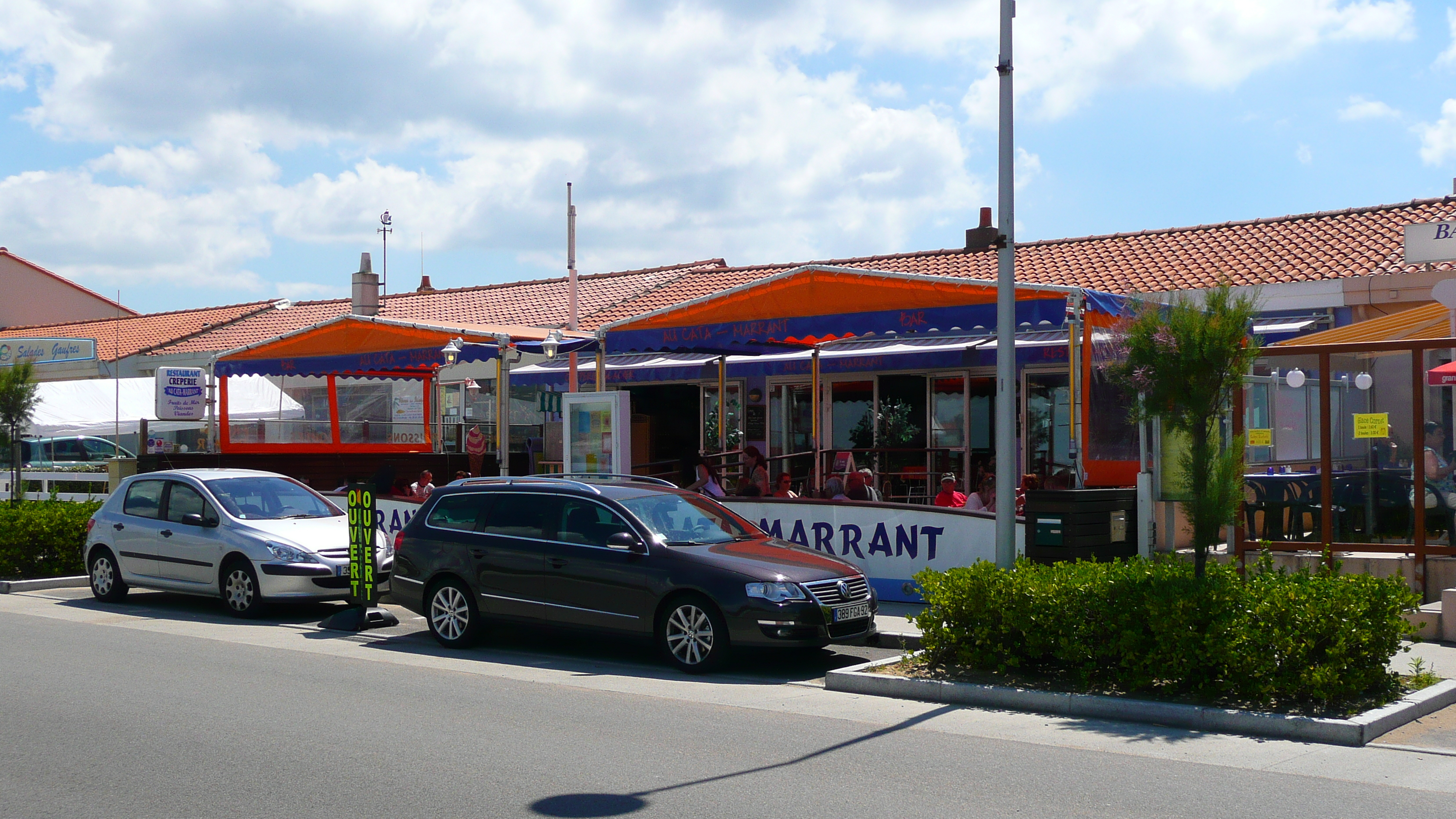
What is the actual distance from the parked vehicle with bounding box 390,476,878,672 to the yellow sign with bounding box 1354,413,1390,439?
4.79 meters

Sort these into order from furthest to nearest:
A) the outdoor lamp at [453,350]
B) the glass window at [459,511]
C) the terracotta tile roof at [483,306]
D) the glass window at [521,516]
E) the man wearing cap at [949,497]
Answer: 1. the terracotta tile roof at [483,306]
2. the outdoor lamp at [453,350]
3. the man wearing cap at [949,497]
4. the glass window at [459,511]
5. the glass window at [521,516]

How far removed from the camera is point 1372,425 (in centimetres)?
1132

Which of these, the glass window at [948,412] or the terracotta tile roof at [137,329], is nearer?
the glass window at [948,412]

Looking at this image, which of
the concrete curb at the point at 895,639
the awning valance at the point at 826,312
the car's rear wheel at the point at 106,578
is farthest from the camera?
the car's rear wheel at the point at 106,578

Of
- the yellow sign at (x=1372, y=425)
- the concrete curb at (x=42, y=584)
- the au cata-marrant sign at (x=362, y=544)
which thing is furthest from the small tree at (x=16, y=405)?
the yellow sign at (x=1372, y=425)

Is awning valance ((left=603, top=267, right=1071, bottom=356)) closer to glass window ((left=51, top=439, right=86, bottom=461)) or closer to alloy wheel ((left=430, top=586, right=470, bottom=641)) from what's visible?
alloy wheel ((left=430, top=586, right=470, bottom=641))

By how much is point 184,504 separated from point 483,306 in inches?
666

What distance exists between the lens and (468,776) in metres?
6.40

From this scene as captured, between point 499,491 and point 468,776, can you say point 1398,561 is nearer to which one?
point 499,491

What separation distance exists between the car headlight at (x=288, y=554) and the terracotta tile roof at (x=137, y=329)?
2268 cm

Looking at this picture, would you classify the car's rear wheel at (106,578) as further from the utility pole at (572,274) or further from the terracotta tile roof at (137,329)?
the terracotta tile roof at (137,329)

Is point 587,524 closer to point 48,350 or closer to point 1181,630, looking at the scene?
point 1181,630

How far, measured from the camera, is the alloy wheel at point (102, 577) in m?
14.6

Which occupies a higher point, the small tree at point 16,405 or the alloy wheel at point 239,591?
the small tree at point 16,405
